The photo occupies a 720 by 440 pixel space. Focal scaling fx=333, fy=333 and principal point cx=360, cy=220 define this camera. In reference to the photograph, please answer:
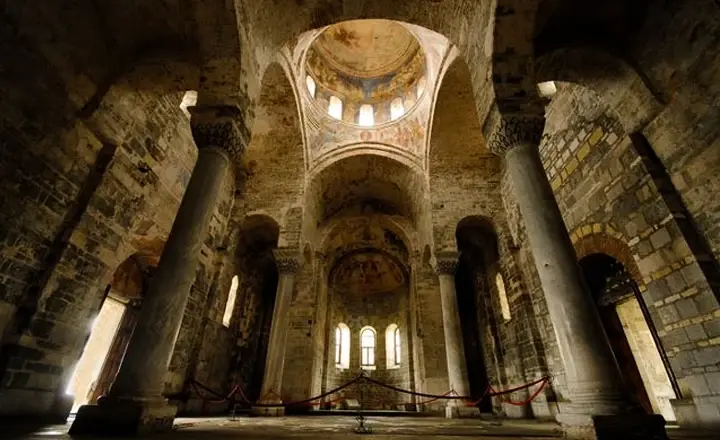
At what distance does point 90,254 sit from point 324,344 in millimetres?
10391

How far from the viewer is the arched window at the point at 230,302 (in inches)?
447

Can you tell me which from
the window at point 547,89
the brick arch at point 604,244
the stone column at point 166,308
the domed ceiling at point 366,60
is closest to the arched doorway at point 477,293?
the brick arch at point 604,244

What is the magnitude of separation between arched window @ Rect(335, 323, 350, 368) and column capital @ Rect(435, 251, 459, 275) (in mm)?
10101

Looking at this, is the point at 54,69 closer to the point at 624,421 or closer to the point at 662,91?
the point at 624,421

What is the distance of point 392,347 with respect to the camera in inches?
734

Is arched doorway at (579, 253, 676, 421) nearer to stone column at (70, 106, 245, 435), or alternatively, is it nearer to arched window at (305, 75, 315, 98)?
stone column at (70, 106, 245, 435)

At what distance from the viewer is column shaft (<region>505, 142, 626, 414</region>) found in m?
3.69

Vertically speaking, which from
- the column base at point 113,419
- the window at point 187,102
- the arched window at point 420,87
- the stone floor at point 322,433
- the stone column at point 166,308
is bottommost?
the stone floor at point 322,433

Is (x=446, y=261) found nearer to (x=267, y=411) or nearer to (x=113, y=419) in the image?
(x=267, y=411)

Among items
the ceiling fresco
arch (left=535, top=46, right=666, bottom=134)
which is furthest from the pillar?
the ceiling fresco

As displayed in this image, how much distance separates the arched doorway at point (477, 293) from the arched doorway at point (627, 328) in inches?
142

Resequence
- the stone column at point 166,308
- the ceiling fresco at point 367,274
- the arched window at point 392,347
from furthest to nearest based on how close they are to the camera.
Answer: the arched window at point 392,347 < the ceiling fresco at point 367,274 < the stone column at point 166,308

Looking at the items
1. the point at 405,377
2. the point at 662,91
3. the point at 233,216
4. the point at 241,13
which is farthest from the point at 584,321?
the point at 405,377

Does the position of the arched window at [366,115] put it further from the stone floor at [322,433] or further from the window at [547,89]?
the stone floor at [322,433]
